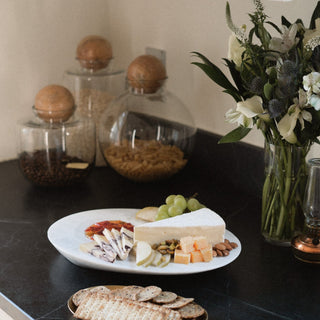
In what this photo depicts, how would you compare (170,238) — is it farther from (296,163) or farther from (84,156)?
(84,156)

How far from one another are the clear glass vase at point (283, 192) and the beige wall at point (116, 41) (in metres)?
0.31

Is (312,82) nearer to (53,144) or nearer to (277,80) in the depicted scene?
(277,80)

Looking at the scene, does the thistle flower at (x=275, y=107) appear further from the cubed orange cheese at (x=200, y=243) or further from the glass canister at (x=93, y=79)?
the glass canister at (x=93, y=79)

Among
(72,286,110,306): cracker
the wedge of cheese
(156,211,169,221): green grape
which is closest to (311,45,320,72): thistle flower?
the wedge of cheese

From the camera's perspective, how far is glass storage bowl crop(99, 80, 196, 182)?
67.5 inches

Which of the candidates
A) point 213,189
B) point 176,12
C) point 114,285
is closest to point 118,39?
point 176,12

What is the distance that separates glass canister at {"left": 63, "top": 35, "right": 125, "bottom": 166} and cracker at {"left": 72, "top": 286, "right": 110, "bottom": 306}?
799mm

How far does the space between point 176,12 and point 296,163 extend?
715 millimetres

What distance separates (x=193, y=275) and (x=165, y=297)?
0.50 ft

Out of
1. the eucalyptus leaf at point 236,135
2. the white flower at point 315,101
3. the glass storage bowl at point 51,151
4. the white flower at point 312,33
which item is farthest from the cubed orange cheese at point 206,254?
the glass storage bowl at point 51,151

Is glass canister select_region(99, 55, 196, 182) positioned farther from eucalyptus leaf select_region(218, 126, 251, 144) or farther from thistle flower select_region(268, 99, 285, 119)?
thistle flower select_region(268, 99, 285, 119)

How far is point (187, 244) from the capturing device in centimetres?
127

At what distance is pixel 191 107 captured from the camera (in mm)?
1912

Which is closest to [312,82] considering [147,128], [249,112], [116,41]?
[249,112]
